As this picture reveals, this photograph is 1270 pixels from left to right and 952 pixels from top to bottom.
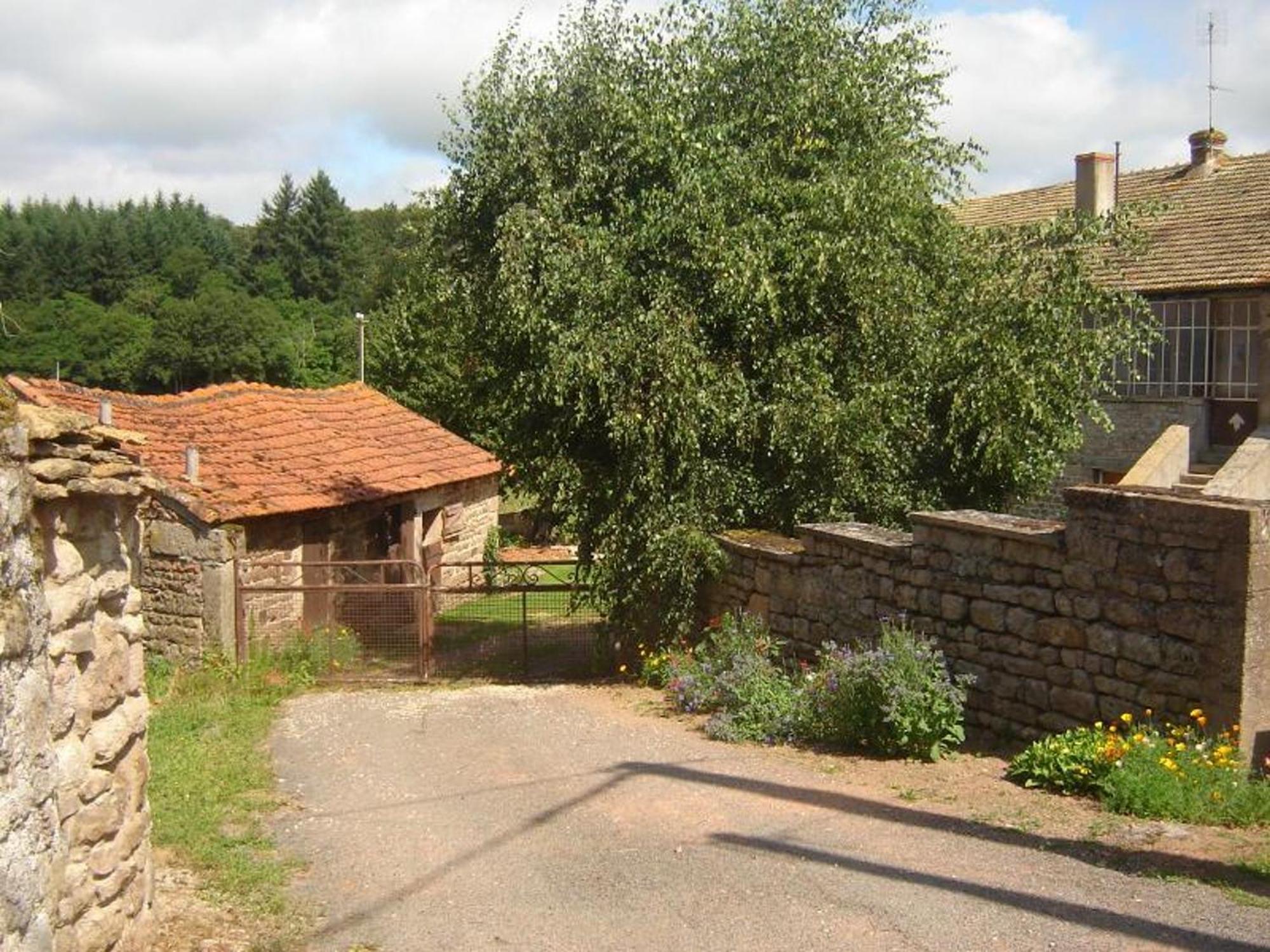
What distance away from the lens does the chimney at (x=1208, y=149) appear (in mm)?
22344

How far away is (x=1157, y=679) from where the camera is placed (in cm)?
802

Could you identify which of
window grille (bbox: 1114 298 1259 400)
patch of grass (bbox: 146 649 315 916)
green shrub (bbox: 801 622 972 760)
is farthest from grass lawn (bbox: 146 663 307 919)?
window grille (bbox: 1114 298 1259 400)

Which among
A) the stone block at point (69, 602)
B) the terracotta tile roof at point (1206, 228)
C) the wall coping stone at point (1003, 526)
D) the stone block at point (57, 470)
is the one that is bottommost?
the stone block at point (69, 602)

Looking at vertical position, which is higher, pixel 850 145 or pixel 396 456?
pixel 850 145

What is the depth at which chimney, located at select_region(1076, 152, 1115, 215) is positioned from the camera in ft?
73.8

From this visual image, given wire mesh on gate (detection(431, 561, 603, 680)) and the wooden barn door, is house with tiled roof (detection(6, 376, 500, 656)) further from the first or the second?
wire mesh on gate (detection(431, 561, 603, 680))

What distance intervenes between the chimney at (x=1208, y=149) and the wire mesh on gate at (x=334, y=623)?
16.5 meters

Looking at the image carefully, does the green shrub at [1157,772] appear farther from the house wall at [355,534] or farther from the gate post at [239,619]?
the gate post at [239,619]

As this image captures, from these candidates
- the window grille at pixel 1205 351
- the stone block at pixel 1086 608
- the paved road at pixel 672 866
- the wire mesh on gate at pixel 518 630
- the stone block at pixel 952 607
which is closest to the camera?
the paved road at pixel 672 866

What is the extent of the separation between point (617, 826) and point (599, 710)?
148 inches

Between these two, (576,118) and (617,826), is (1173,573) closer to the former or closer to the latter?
(617,826)

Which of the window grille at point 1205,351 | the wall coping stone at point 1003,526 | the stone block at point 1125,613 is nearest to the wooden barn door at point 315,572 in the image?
the wall coping stone at point 1003,526

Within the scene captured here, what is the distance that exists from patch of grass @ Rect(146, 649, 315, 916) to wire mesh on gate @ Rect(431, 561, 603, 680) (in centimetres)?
210

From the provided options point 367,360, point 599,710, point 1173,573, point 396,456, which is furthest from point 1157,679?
point 367,360
